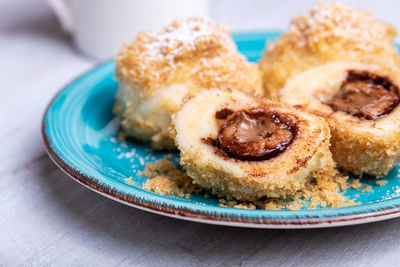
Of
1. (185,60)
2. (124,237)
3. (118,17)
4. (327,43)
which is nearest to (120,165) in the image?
(124,237)

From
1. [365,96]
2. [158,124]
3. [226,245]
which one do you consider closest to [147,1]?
[158,124]

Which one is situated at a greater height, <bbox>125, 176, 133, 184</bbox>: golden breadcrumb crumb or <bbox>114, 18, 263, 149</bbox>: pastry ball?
<bbox>114, 18, 263, 149</bbox>: pastry ball

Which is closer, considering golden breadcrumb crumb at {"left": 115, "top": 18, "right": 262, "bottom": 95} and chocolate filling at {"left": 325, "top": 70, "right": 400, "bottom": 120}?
chocolate filling at {"left": 325, "top": 70, "right": 400, "bottom": 120}

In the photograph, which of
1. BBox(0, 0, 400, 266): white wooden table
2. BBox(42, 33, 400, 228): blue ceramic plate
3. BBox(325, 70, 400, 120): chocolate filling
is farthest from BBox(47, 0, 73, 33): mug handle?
BBox(325, 70, 400, 120): chocolate filling

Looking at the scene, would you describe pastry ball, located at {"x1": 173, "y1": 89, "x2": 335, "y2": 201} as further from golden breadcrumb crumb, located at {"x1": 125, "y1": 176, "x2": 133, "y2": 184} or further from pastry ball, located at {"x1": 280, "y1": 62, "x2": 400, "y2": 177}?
golden breadcrumb crumb, located at {"x1": 125, "y1": 176, "x2": 133, "y2": 184}

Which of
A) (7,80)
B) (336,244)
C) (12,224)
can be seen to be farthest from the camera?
(7,80)

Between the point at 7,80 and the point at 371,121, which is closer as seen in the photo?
the point at 371,121

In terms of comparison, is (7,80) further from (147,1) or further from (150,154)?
(150,154)
